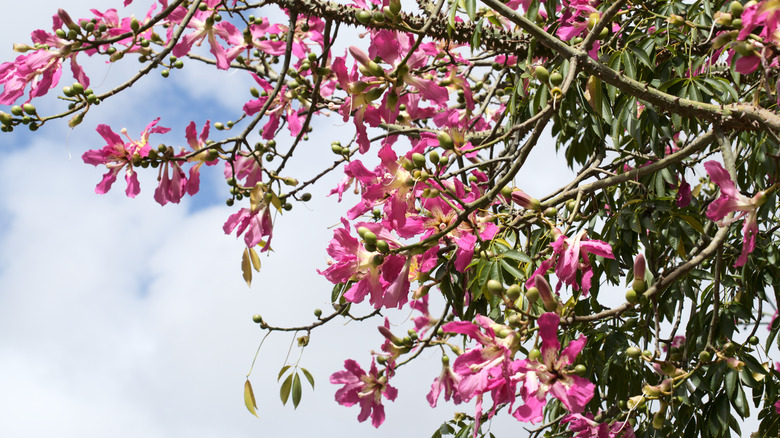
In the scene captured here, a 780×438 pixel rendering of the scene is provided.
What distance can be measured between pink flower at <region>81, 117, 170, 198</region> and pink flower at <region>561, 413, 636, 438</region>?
1347 mm

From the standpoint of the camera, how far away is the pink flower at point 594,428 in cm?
195

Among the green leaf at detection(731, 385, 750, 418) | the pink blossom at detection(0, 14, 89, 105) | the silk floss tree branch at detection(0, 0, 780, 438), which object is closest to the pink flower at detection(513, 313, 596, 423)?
the silk floss tree branch at detection(0, 0, 780, 438)

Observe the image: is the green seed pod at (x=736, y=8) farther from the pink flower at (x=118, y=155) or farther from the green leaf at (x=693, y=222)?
the pink flower at (x=118, y=155)

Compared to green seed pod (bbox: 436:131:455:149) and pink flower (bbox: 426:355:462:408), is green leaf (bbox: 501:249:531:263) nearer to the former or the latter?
green seed pod (bbox: 436:131:455:149)

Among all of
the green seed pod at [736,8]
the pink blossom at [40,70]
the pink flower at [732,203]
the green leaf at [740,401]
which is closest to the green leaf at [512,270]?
the pink flower at [732,203]

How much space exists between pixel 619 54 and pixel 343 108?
753mm

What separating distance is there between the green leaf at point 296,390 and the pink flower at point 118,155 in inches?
24.1

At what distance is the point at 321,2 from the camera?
1.99 meters

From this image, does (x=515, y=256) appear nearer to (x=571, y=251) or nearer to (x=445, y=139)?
(x=571, y=251)

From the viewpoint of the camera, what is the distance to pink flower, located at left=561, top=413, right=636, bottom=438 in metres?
1.95

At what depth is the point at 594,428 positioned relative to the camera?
6.66ft

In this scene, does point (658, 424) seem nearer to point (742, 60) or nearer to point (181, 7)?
point (742, 60)

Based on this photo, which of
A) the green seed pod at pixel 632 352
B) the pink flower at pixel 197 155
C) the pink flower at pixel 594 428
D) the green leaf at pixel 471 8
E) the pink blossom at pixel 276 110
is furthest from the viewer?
the pink blossom at pixel 276 110

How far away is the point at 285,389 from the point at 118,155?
0.71m
